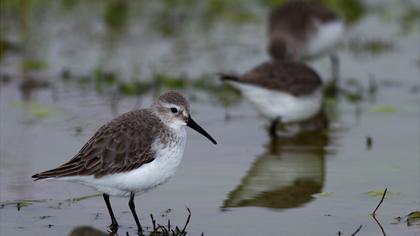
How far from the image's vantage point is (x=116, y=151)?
7.14 m

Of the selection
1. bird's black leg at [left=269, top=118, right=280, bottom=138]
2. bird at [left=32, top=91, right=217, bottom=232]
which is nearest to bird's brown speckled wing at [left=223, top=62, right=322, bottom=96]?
bird's black leg at [left=269, top=118, right=280, bottom=138]

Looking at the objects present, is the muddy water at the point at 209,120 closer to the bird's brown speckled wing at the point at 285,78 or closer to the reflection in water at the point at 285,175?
the reflection in water at the point at 285,175

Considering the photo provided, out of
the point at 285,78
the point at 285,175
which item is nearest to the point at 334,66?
the point at 285,78

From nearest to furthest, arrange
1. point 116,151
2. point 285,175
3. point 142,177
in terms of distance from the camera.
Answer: point 142,177 → point 116,151 → point 285,175

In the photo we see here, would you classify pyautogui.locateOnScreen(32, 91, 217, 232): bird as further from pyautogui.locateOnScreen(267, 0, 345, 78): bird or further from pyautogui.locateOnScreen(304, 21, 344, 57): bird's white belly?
pyautogui.locateOnScreen(304, 21, 344, 57): bird's white belly

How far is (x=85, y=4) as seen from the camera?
695 inches

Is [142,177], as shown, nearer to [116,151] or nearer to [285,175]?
[116,151]

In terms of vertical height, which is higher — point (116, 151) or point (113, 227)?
point (116, 151)

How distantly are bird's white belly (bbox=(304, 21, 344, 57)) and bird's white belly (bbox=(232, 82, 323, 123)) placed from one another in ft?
12.0

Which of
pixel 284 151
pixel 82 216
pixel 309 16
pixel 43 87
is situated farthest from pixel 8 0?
pixel 82 216

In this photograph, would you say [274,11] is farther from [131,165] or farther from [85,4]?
[131,165]

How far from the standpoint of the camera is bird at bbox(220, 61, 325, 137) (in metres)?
10.5

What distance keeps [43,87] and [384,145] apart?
16.4ft

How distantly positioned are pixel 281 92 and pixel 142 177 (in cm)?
395
